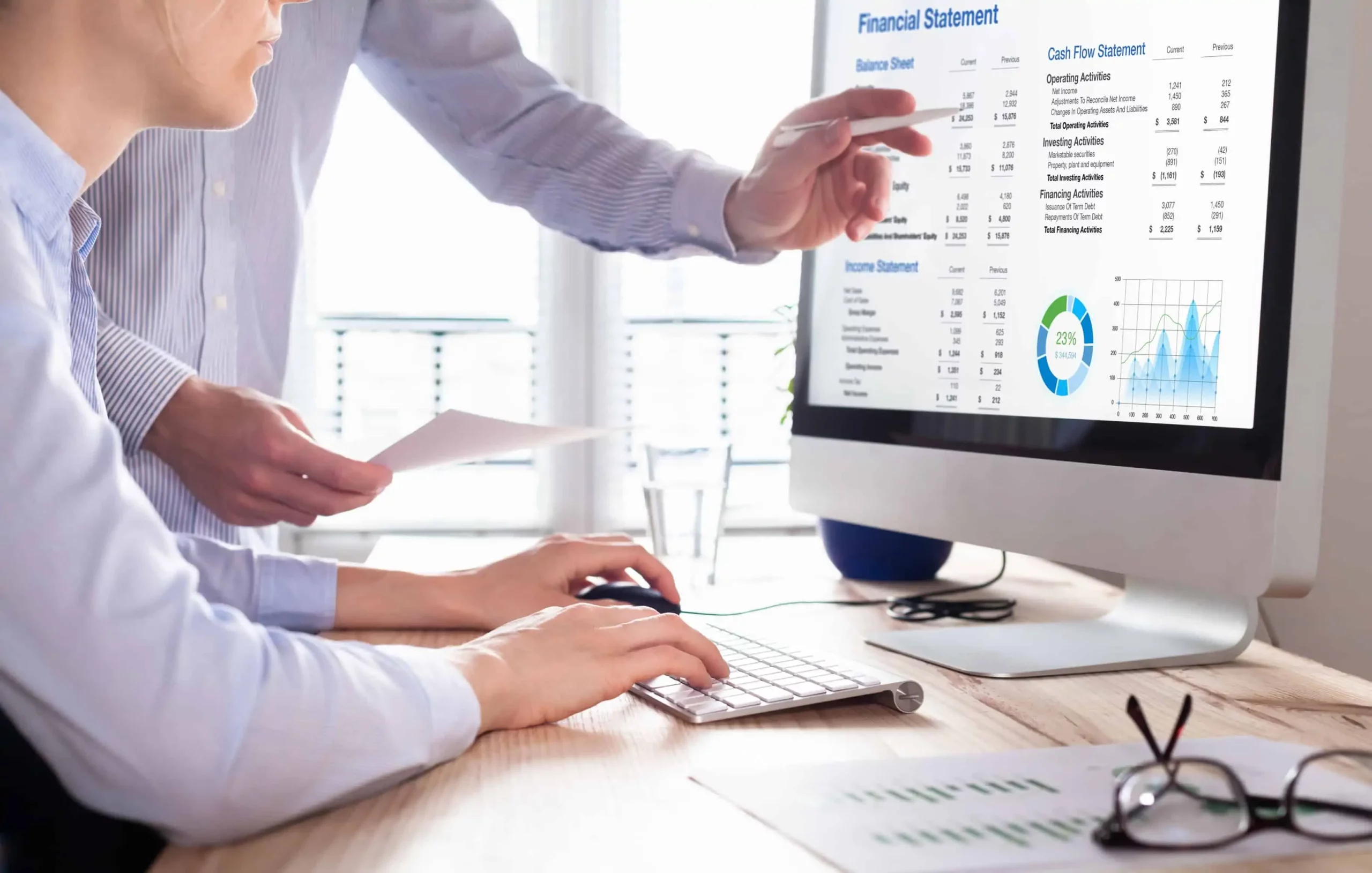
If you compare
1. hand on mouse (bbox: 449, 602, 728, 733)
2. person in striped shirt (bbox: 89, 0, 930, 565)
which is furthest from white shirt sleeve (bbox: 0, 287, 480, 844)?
person in striped shirt (bbox: 89, 0, 930, 565)

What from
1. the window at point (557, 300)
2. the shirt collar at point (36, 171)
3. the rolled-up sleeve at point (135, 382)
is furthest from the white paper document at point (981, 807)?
the window at point (557, 300)

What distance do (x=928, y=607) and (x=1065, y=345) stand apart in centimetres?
34

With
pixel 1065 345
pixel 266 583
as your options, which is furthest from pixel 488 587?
pixel 1065 345

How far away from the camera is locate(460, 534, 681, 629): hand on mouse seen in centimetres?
101

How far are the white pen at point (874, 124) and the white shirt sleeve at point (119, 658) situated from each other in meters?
0.62

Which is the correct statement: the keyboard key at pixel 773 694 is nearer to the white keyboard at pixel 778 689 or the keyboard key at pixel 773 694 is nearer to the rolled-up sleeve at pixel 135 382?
the white keyboard at pixel 778 689

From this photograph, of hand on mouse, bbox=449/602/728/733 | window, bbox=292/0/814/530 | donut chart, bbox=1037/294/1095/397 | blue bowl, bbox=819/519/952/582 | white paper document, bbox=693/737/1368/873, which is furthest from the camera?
window, bbox=292/0/814/530

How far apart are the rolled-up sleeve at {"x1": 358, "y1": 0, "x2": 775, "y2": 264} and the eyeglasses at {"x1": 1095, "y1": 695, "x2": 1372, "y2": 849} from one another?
2.97 feet

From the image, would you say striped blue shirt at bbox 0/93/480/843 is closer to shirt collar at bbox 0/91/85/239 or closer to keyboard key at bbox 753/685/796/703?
shirt collar at bbox 0/91/85/239

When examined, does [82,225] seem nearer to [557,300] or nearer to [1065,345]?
[1065,345]

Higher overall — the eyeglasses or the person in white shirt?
the person in white shirt

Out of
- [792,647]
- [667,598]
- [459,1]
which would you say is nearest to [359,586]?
[667,598]

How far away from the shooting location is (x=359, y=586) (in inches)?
40.0

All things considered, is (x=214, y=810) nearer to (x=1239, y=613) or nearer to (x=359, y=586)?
(x=359, y=586)
